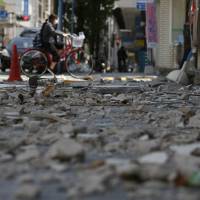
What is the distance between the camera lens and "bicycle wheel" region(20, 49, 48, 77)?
16312 millimetres

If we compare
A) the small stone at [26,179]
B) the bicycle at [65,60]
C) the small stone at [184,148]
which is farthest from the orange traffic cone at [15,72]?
the small stone at [26,179]

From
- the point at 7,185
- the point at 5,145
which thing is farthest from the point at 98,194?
the point at 5,145

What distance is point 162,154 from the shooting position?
153 inches

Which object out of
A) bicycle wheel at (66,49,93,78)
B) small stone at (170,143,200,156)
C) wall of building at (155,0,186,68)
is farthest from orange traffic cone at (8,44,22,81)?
small stone at (170,143,200,156)

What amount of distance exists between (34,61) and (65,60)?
97 centimetres

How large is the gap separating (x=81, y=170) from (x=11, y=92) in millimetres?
7588

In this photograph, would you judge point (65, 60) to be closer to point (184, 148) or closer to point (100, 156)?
point (184, 148)

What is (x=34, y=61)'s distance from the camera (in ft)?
53.5

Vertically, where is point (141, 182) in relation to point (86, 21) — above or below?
below

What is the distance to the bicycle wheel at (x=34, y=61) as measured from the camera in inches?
642

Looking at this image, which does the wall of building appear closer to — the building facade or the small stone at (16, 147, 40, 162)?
the small stone at (16, 147, 40, 162)

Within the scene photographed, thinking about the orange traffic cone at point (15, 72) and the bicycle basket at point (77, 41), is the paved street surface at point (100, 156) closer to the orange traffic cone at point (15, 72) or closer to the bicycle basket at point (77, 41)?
the orange traffic cone at point (15, 72)

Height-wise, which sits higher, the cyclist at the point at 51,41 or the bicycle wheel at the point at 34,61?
the cyclist at the point at 51,41

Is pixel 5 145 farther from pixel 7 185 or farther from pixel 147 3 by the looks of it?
pixel 147 3
